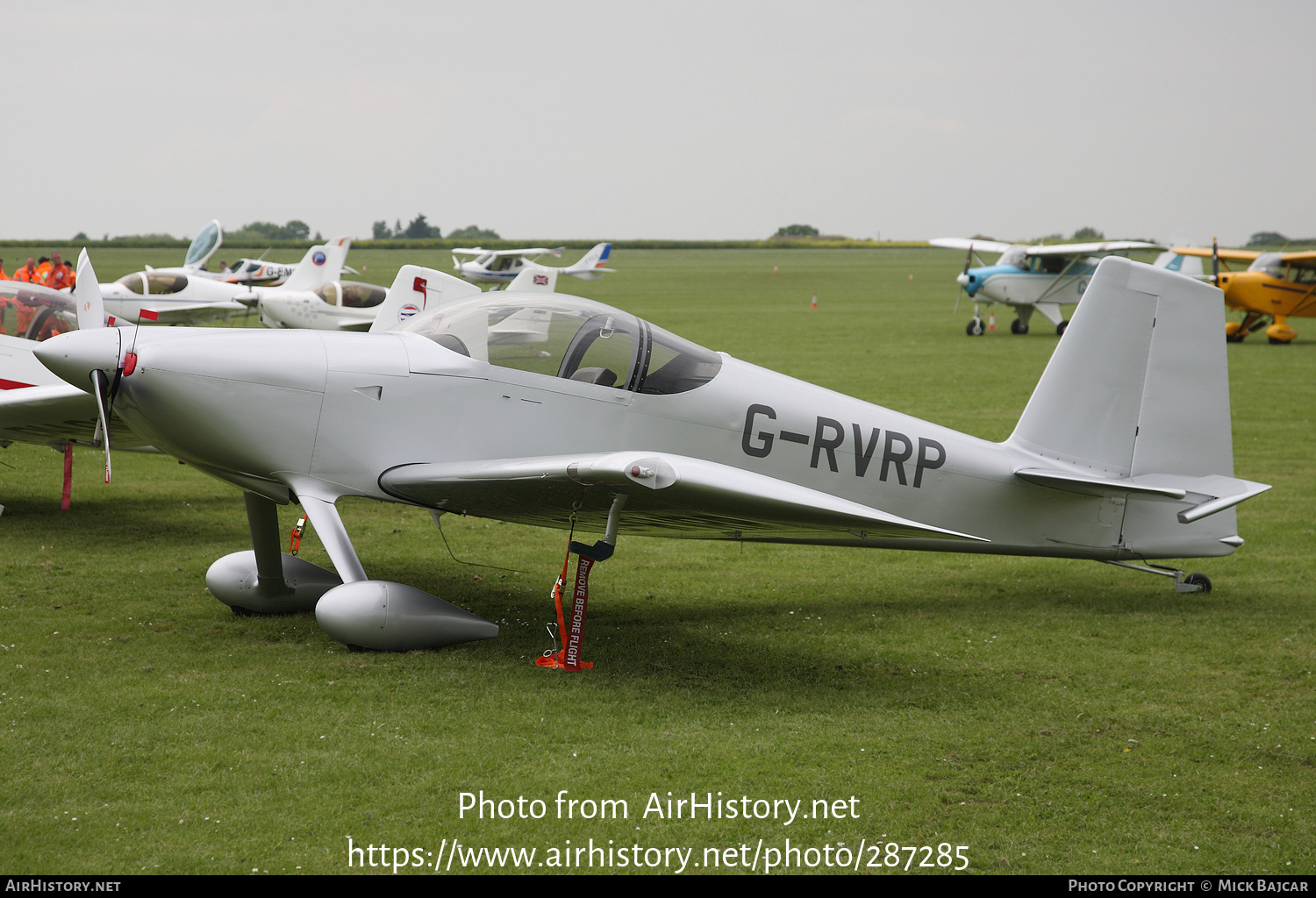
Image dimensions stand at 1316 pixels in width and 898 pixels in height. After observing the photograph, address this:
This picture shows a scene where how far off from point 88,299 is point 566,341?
3.39 m

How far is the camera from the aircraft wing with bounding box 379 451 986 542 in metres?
4.54

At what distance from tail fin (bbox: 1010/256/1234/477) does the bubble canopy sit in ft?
8.09

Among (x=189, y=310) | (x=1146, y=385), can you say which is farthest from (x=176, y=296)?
(x=1146, y=385)

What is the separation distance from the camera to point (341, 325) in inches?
968

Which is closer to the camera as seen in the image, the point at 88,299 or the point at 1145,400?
the point at 1145,400

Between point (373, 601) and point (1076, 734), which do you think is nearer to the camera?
point (1076, 734)

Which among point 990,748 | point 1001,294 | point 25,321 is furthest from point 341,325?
point 990,748

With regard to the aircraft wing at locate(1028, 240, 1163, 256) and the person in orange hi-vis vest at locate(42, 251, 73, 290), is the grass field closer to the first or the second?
the person in orange hi-vis vest at locate(42, 251, 73, 290)

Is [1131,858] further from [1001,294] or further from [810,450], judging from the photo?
[1001,294]

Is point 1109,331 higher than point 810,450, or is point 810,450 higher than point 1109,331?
point 1109,331

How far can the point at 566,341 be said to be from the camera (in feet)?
18.7

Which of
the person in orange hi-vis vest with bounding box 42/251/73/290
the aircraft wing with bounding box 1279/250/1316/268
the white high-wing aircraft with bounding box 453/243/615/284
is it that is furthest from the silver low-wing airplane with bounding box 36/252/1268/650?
the white high-wing aircraft with bounding box 453/243/615/284

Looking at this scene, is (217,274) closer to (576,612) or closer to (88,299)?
(88,299)

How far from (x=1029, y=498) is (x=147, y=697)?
502cm
